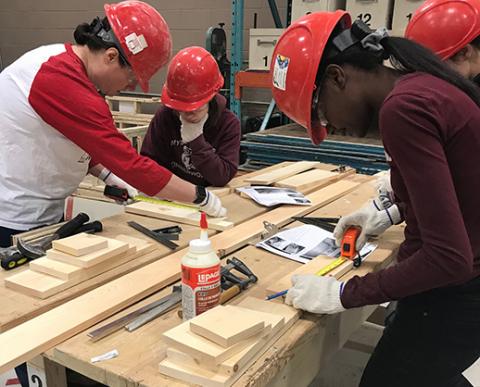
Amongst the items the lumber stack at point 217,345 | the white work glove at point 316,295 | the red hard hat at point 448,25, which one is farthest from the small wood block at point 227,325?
the red hard hat at point 448,25

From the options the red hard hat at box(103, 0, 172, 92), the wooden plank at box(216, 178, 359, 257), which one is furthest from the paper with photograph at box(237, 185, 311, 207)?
the red hard hat at box(103, 0, 172, 92)

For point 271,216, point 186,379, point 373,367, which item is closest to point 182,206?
point 271,216

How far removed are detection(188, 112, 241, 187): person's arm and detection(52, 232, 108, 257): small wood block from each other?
977 millimetres

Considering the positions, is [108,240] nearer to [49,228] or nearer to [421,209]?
[49,228]

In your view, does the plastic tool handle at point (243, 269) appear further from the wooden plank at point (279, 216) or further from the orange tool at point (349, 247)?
the orange tool at point (349, 247)

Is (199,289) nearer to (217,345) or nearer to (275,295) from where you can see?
(217,345)

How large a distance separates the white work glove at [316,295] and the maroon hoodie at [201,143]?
1228 millimetres

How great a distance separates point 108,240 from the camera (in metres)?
1.53

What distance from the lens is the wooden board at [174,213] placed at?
73.2 inches

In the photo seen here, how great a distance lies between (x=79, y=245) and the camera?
143cm

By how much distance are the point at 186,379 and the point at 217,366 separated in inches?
2.7

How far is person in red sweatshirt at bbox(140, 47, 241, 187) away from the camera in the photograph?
2.24 meters

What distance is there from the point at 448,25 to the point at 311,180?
3.16 feet

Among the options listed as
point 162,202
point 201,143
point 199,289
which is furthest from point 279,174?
point 199,289
